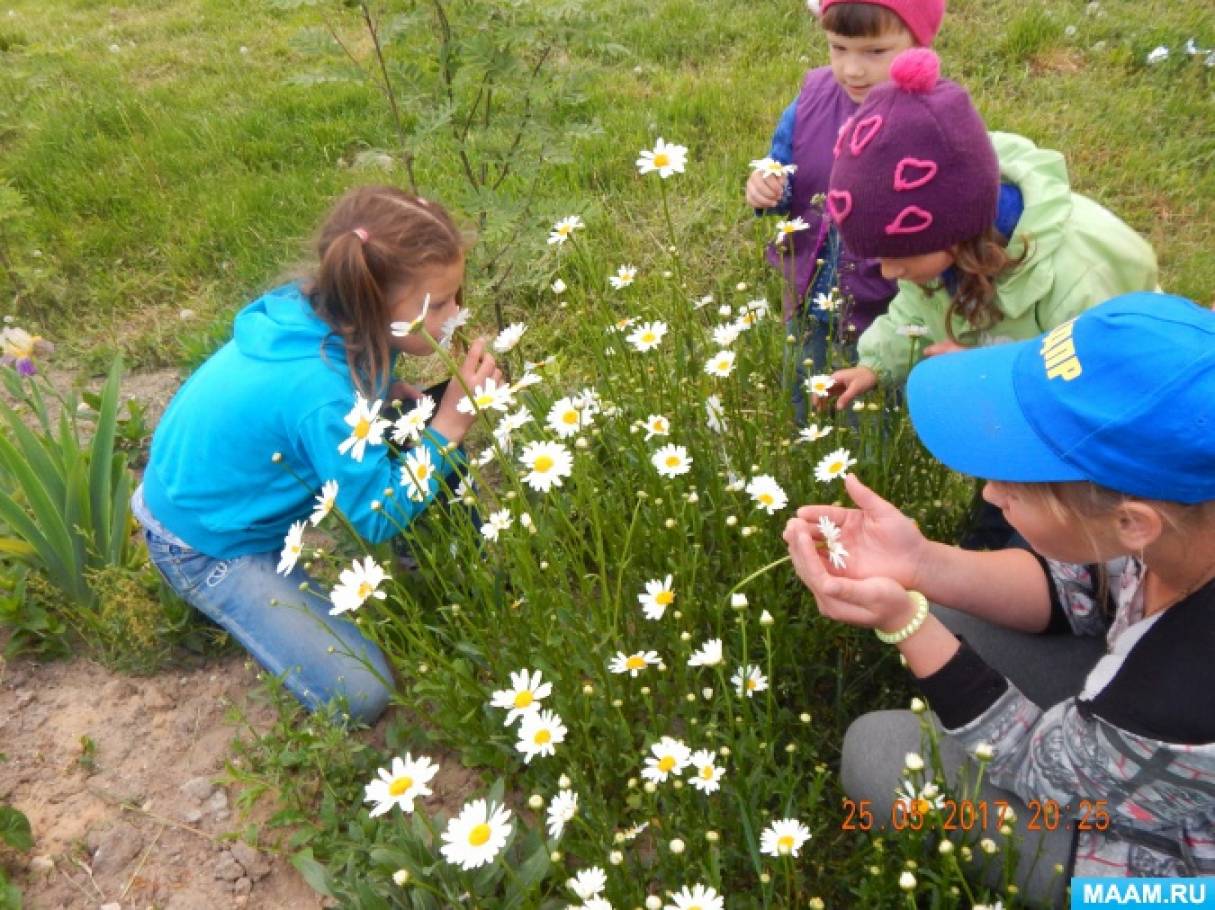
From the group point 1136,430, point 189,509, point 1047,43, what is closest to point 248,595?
point 189,509

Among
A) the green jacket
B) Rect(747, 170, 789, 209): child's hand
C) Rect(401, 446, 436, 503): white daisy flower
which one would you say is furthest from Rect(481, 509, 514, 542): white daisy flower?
Rect(747, 170, 789, 209): child's hand

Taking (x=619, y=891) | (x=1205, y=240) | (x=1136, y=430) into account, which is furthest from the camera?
(x=1205, y=240)

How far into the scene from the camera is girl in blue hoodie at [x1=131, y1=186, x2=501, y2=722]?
2.31 metres

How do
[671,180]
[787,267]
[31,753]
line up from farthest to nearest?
[671,180], [787,267], [31,753]

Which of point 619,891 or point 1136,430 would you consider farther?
point 619,891

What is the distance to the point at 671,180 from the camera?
4.19 metres

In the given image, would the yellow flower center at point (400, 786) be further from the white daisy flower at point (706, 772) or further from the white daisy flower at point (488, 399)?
the white daisy flower at point (488, 399)

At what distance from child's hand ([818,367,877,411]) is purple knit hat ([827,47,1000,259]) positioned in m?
0.34

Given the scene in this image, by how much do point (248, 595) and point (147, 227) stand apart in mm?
2868

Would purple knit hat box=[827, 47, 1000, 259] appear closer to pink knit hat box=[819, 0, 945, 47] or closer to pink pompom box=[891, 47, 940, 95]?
pink pompom box=[891, 47, 940, 95]

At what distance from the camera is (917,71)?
1885mm

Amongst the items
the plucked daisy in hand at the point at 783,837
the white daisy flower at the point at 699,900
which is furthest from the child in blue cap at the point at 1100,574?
the white daisy flower at the point at 699,900

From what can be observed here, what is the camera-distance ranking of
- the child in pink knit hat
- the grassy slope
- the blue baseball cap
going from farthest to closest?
the grassy slope < the child in pink knit hat < the blue baseball cap

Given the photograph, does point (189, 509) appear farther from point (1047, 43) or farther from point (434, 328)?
point (1047, 43)
